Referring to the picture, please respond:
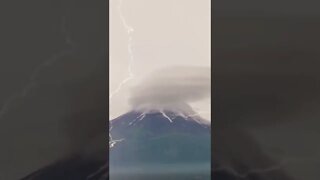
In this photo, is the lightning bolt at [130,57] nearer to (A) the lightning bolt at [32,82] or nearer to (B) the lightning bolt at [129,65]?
(B) the lightning bolt at [129,65]

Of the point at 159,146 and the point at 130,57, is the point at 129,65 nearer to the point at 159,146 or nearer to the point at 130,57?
the point at 130,57

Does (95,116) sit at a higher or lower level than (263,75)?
lower

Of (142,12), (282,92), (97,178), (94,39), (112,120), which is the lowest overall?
(97,178)

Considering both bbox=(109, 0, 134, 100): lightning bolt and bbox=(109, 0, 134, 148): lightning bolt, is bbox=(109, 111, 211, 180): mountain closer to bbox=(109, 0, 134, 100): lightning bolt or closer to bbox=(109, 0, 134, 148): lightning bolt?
bbox=(109, 0, 134, 148): lightning bolt

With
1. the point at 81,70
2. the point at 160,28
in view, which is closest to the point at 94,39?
the point at 81,70

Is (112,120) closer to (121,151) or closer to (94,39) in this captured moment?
(121,151)

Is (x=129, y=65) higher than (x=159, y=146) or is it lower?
higher

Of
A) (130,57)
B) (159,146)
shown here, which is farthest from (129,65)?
(159,146)

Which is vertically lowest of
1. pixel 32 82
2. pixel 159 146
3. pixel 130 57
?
pixel 159 146
